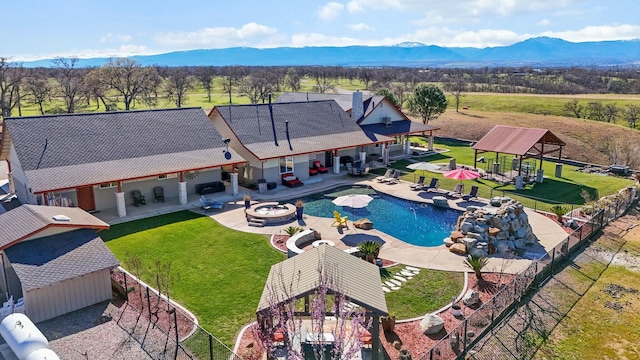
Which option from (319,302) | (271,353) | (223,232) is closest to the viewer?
(319,302)

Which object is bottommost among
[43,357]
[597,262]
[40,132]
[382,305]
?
[597,262]

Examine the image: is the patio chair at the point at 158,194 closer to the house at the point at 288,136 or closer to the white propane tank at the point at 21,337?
the house at the point at 288,136

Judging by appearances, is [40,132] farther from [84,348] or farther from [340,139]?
[340,139]

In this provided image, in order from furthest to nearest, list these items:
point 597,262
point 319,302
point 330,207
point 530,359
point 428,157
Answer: point 428,157, point 330,207, point 597,262, point 530,359, point 319,302

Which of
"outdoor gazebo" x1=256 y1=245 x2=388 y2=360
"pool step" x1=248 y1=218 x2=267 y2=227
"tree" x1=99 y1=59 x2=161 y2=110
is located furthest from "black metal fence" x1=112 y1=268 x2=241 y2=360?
"tree" x1=99 y1=59 x2=161 y2=110

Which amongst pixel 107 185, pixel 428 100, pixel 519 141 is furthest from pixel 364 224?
pixel 428 100

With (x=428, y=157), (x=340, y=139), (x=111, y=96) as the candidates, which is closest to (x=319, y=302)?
(x=340, y=139)

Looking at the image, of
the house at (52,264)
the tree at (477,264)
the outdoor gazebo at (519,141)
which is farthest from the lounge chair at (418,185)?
the house at (52,264)
